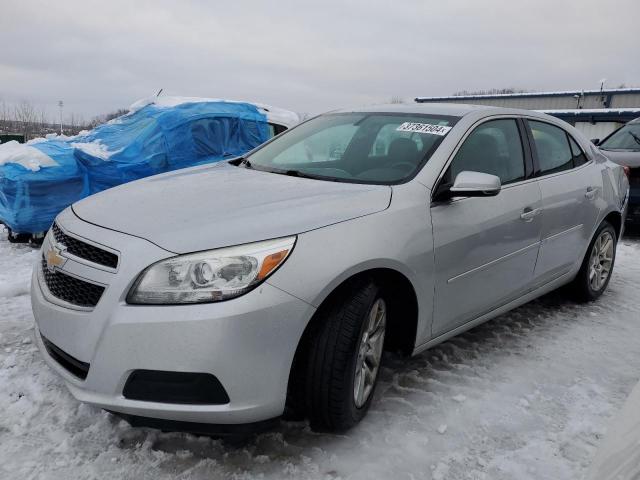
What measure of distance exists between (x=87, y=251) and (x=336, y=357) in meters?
1.10

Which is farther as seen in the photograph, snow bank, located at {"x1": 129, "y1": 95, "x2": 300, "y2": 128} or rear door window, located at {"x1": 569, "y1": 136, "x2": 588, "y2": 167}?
snow bank, located at {"x1": 129, "y1": 95, "x2": 300, "y2": 128}

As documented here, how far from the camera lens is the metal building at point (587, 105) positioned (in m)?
20.4

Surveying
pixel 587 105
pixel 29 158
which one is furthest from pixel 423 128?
pixel 587 105

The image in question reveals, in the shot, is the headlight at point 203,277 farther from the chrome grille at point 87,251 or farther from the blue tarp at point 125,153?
the blue tarp at point 125,153

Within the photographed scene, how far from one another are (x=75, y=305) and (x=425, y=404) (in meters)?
1.73

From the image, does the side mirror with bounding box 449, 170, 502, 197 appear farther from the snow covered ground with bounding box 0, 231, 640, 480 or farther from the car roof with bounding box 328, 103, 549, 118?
the snow covered ground with bounding box 0, 231, 640, 480

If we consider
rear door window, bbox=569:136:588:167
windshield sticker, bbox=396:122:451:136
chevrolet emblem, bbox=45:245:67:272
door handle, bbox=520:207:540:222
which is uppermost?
windshield sticker, bbox=396:122:451:136

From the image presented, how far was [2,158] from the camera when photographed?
5992 millimetres

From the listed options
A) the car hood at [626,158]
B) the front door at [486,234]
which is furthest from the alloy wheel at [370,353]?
the car hood at [626,158]

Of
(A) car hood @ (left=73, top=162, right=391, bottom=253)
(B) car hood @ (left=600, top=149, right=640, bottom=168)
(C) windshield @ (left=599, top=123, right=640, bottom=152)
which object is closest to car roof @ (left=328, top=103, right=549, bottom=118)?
(A) car hood @ (left=73, top=162, right=391, bottom=253)

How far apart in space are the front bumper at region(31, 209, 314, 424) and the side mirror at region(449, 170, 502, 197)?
1066mm

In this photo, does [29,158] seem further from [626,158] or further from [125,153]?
[626,158]

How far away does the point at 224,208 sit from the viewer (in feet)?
7.50

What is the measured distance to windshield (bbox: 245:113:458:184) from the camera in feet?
9.39
